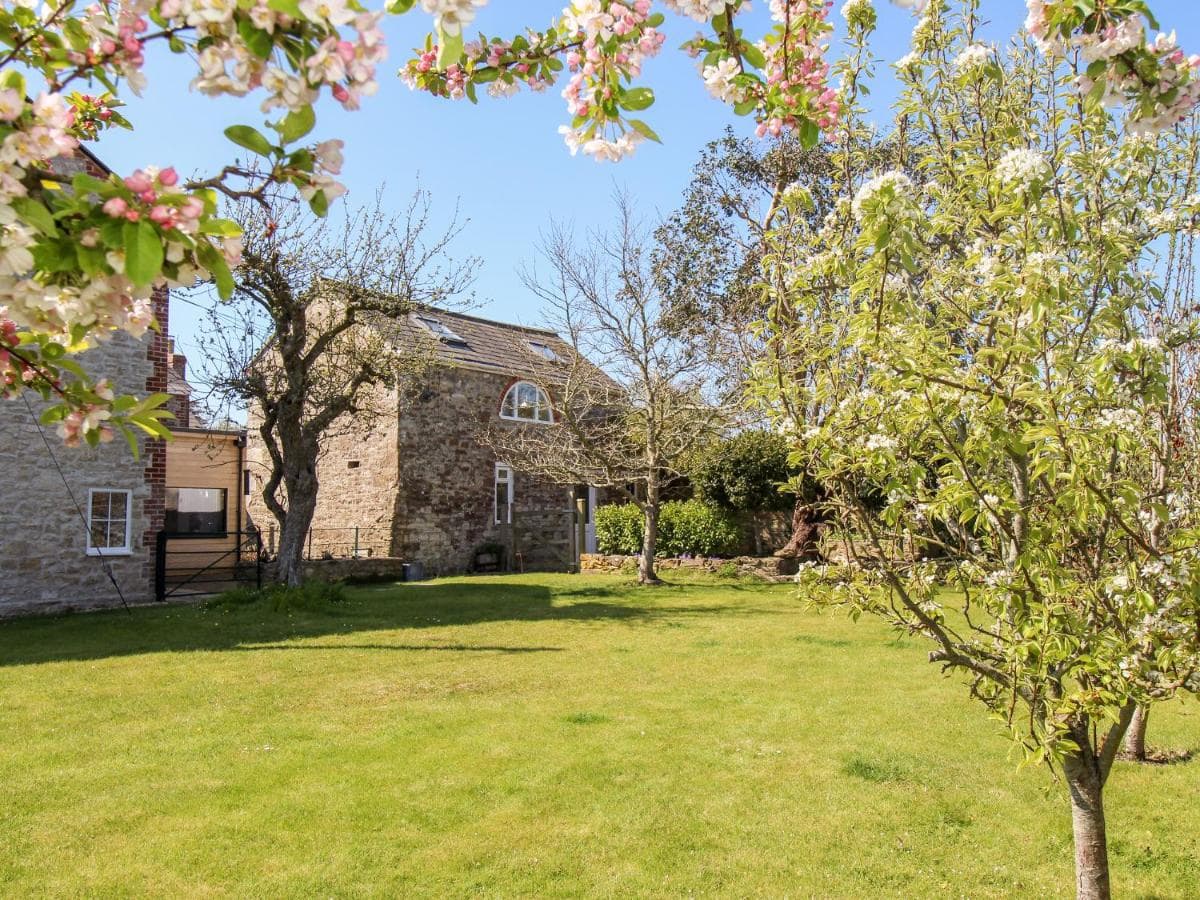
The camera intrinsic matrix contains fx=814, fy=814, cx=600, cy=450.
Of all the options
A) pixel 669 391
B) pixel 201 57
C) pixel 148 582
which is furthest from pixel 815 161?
pixel 201 57

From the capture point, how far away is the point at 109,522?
44.8 feet

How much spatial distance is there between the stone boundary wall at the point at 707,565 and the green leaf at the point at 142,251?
16853mm

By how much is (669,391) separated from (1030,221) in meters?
13.5

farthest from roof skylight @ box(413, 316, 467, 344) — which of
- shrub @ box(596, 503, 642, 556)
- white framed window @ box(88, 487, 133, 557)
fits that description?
white framed window @ box(88, 487, 133, 557)

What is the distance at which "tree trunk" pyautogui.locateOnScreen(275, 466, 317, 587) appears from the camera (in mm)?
14312

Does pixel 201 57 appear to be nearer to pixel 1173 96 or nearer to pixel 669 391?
pixel 1173 96

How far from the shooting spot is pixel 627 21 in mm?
2271

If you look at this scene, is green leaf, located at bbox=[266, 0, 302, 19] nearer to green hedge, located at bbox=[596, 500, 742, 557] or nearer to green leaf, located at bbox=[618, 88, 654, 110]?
green leaf, located at bbox=[618, 88, 654, 110]

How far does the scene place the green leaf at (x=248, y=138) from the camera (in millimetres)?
1562

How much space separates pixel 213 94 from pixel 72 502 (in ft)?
46.9

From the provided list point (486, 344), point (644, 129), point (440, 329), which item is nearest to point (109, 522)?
point (440, 329)

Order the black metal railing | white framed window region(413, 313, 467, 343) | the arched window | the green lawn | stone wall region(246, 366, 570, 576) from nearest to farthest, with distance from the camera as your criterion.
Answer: the green lawn → the black metal railing → stone wall region(246, 366, 570, 576) → white framed window region(413, 313, 467, 343) → the arched window

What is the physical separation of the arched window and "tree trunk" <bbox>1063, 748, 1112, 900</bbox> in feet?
65.9

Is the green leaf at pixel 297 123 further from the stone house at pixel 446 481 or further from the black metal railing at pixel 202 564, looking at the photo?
the stone house at pixel 446 481
